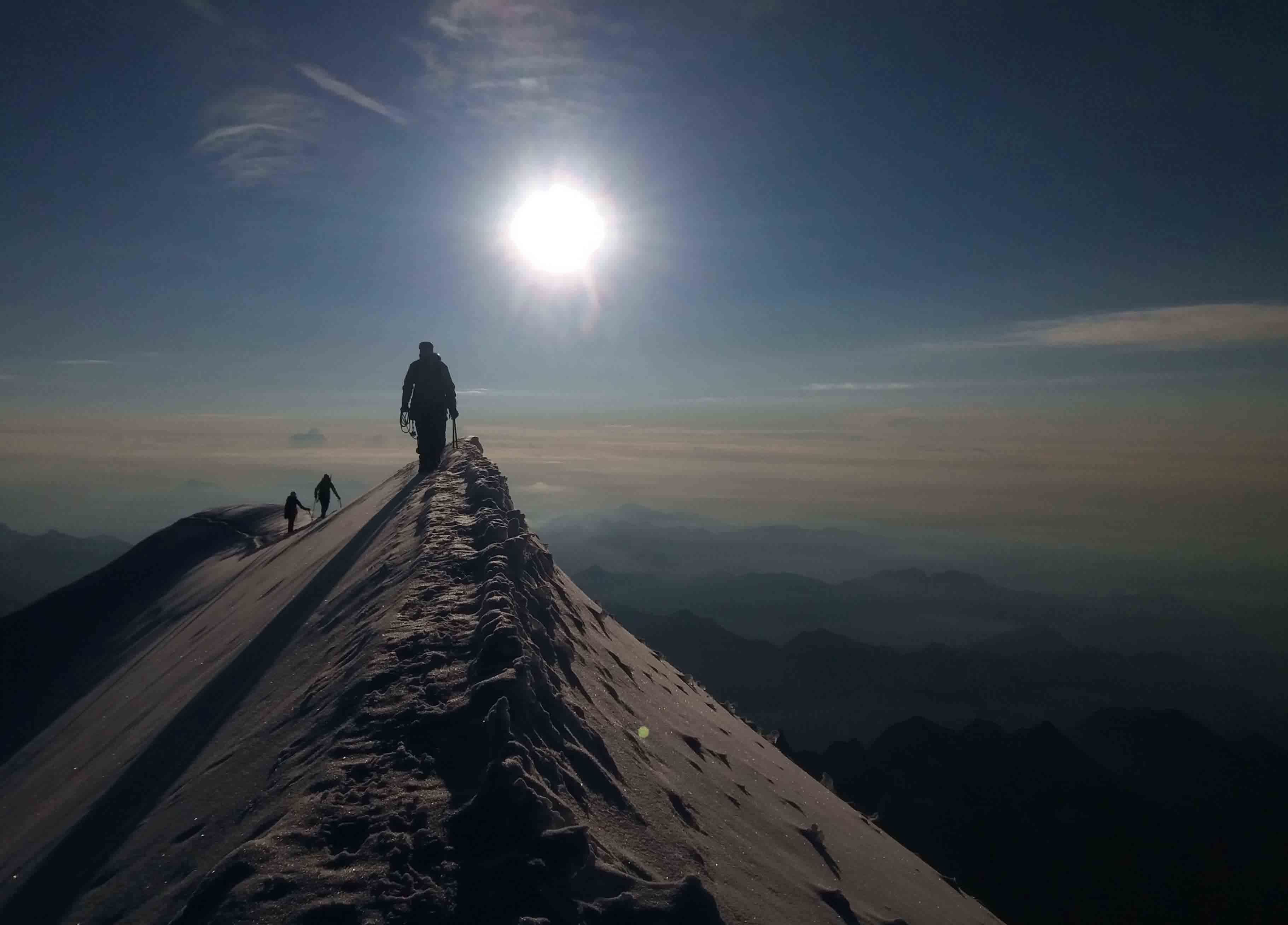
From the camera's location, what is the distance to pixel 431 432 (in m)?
19.7

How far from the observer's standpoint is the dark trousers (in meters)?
19.2

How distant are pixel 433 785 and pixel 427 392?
15.7 meters

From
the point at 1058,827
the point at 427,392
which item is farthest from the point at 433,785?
the point at 1058,827

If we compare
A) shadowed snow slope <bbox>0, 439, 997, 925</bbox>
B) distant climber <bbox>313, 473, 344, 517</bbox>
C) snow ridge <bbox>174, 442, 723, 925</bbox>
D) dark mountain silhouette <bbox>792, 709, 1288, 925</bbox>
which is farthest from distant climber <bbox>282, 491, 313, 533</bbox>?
dark mountain silhouette <bbox>792, 709, 1288, 925</bbox>

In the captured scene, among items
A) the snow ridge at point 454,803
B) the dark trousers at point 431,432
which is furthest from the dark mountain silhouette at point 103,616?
the snow ridge at point 454,803

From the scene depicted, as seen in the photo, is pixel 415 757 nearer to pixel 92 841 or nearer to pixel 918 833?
pixel 92 841

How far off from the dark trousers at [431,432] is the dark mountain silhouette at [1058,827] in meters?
49.5

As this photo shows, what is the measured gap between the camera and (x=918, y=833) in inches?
3169

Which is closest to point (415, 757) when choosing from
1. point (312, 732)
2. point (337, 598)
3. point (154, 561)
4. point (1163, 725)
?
point (312, 732)

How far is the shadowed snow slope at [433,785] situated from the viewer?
12.8 ft

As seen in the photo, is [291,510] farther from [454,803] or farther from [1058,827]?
[1058,827]

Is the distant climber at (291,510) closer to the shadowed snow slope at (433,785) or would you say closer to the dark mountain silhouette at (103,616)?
the dark mountain silhouette at (103,616)

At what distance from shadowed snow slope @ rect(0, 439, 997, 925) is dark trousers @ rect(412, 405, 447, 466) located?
5.40 meters

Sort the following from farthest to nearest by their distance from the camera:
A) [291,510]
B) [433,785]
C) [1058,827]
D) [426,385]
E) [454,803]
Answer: [1058,827]
[291,510]
[426,385]
[433,785]
[454,803]
